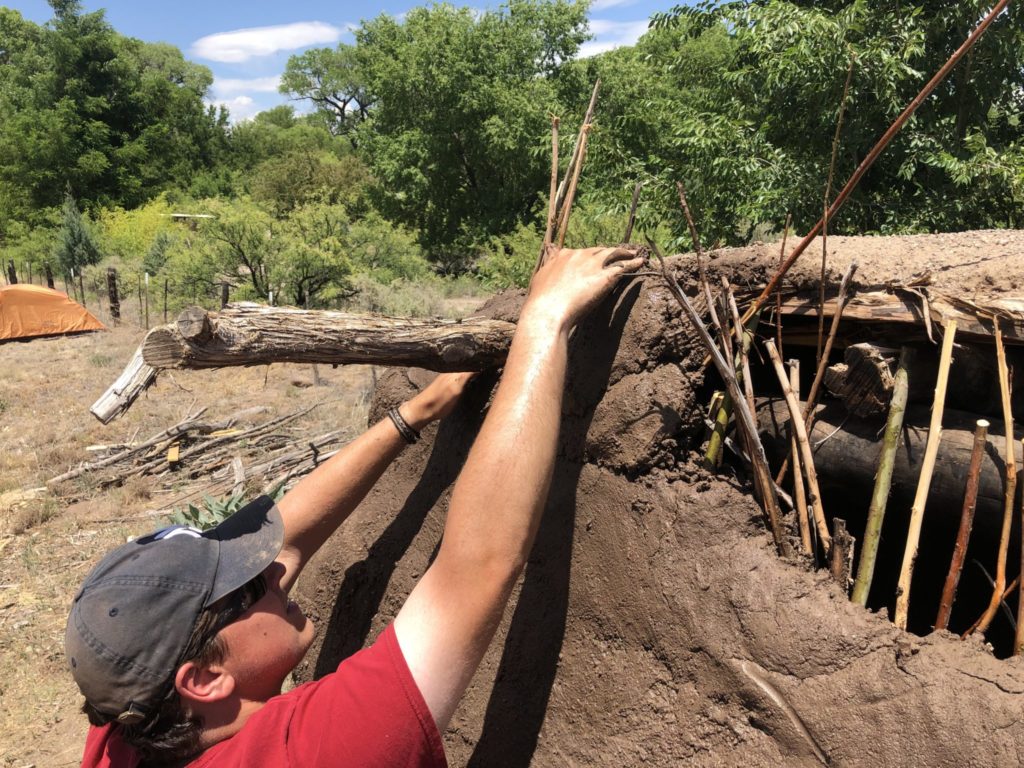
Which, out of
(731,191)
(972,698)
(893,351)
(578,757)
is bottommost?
(578,757)

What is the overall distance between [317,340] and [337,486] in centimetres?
59

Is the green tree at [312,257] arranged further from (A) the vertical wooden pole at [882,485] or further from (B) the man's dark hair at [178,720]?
(A) the vertical wooden pole at [882,485]

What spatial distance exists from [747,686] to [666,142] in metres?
8.32

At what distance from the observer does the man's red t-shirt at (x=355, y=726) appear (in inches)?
57.2

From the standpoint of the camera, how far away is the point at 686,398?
95.3 inches

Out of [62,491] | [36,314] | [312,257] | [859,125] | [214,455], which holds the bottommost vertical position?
[62,491]

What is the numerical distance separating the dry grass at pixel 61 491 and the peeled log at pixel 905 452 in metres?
3.60

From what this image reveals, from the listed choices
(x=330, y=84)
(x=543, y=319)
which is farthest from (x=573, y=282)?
(x=330, y=84)

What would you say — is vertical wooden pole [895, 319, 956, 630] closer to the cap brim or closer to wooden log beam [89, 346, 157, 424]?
the cap brim

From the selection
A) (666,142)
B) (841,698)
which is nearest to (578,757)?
(841,698)

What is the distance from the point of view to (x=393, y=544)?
3160 millimetres

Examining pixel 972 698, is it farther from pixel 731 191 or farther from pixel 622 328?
pixel 731 191

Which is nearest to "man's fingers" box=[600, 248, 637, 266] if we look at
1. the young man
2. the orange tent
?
the young man

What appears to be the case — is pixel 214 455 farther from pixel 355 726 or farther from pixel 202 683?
pixel 355 726
